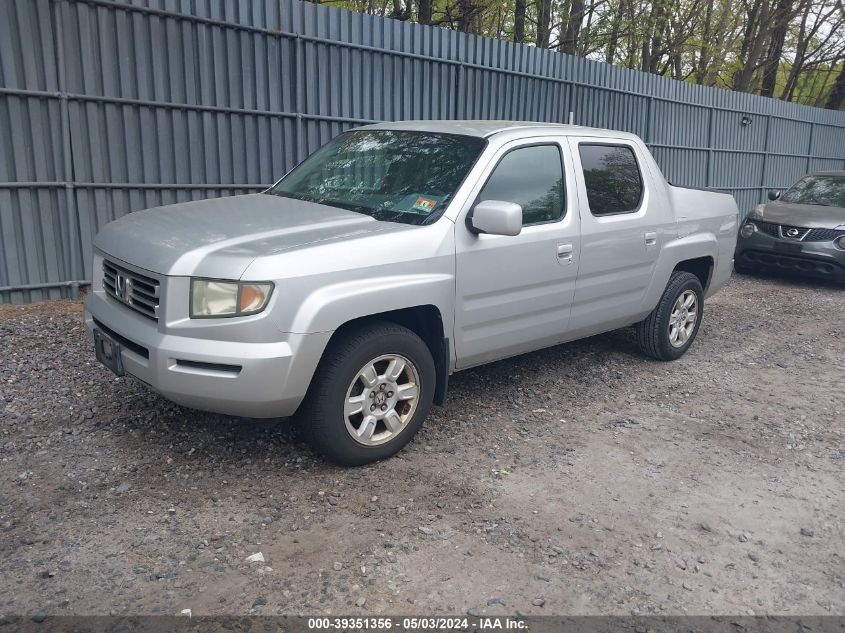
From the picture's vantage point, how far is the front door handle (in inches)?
188

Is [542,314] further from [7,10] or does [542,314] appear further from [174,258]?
[7,10]

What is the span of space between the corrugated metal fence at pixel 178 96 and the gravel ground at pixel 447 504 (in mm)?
1653

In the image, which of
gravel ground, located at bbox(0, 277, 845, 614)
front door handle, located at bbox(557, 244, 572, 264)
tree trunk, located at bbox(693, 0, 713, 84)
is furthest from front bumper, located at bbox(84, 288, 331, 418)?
tree trunk, located at bbox(693, 0, 713, 84)

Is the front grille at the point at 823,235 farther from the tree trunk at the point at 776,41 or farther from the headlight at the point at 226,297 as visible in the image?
the tree trunk at the point at 776,41

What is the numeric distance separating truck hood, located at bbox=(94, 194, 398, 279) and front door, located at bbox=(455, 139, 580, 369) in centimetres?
53

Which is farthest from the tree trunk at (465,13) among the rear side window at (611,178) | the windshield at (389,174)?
the windshield at (389,174)

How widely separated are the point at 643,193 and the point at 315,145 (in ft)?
12.9

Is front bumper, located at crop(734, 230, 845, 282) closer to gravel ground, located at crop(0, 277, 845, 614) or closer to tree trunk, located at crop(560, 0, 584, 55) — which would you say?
gravel ground, located at crop(0, 277, 845, 614)

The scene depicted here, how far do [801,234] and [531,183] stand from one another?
21.7 ft

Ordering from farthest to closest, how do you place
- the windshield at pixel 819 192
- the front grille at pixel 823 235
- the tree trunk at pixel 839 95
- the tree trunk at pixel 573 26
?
the tree trunk at pixel 839 95, the tree trunk at pixel 573 26, the windshield at pixel 819 192, the front grille at pixel 823 235

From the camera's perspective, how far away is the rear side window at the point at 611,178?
16.9 feet

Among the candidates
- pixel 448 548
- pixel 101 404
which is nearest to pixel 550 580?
pixel 448 548

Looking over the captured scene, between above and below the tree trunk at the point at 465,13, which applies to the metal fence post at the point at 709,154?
below

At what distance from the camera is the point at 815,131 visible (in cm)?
1712
